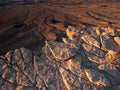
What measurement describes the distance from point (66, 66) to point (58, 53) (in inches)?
19.8

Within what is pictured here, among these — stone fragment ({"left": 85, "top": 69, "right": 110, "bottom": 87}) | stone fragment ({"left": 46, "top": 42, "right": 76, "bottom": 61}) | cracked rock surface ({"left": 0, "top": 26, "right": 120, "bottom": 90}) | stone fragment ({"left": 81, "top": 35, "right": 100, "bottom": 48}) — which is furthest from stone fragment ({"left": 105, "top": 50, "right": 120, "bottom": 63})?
stone fragment ({"left": 46, "top": 42, "right": 76, "bottom": 61})

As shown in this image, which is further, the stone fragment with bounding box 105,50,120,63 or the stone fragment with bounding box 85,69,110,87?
the stone fragment with bounding box 105,50,120,63

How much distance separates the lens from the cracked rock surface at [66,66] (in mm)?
5766

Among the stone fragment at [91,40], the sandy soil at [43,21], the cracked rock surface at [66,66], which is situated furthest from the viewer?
the sandy soil at [43,21]

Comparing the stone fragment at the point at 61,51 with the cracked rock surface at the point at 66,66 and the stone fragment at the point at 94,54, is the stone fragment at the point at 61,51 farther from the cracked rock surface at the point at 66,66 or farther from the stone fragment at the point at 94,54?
the stone fragment at the point at 94,54

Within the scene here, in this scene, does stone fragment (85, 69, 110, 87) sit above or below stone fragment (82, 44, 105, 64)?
below

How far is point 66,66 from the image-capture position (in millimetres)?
6137

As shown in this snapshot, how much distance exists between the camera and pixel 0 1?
12.1m

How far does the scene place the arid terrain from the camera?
581cm

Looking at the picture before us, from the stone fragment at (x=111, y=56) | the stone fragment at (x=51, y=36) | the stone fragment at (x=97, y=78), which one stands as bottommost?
the stone fragment at (x=97, y=78)

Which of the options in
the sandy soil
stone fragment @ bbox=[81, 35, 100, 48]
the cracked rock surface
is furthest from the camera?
the sandy soil

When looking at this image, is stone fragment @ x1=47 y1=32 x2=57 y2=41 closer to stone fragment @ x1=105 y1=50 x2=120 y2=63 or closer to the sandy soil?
the sandy soil

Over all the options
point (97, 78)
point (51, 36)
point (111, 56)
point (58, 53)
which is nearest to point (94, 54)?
point (111, 56)

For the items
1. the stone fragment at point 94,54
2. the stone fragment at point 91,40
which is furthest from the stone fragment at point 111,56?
the stone fragment at point 91,40
